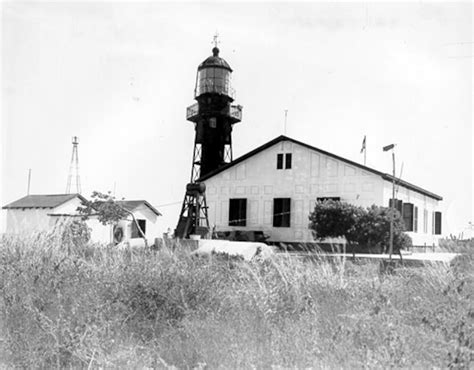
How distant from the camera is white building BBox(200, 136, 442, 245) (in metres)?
23.5

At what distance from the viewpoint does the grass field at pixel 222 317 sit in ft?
15.3

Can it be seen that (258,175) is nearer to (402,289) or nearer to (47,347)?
(402,289)

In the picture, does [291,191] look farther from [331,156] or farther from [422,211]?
[422,211]

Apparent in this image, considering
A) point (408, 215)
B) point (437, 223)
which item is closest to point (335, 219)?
point (408, 215)

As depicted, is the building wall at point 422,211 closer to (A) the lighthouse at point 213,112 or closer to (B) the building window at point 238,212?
(B) the building window at point 238,212

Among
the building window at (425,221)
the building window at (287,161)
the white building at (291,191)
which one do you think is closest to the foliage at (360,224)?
the white building at (291,191)

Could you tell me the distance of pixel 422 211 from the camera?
27.1 m

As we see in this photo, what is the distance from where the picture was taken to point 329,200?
21969 millimetres

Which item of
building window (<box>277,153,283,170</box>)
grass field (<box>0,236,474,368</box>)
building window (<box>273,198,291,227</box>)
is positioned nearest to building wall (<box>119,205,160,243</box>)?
building window (<box>273,198,291,227</box>)

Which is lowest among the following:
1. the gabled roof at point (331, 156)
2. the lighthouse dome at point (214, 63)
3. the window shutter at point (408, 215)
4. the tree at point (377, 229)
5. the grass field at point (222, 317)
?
the grass field at point (222, 317)

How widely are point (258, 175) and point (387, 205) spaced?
6.25 m

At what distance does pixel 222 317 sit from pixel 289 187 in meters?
18.6

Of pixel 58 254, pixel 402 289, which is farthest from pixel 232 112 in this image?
pixel 402 289

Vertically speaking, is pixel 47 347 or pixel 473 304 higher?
pixel 473 304
